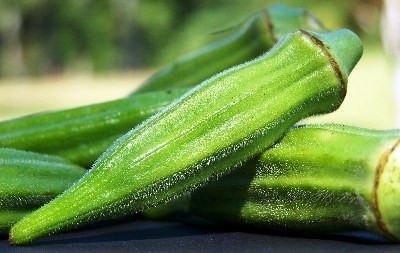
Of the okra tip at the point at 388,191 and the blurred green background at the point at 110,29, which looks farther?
the blurred green background at the point at 110,29

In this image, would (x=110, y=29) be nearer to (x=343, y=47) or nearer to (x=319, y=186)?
(x=343, y=47)

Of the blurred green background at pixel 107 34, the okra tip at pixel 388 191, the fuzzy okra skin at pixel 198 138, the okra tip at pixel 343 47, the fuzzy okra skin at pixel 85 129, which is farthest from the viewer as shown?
the blurred green background at pixel 107 34

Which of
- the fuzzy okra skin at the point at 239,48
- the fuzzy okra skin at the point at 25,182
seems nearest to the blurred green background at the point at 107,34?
the fuzzy okra skin at the point at 239,48

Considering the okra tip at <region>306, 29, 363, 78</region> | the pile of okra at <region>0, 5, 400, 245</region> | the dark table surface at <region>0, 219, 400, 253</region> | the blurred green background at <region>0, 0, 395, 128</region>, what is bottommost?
the blurred green background at <region>0, 0, 395, 128</region>

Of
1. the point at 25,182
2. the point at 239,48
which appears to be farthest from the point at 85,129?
the point at 239,48

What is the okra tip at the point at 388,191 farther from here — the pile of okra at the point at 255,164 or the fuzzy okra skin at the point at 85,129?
the fuzzy okra skin at the point at 85,129

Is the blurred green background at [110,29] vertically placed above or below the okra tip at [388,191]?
below

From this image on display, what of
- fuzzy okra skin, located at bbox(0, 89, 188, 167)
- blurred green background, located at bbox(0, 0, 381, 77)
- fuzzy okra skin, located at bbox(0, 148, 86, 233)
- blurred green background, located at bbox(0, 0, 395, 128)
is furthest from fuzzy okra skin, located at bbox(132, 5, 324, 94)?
blurred green background, located at bbox(0, 0, 381, 77)

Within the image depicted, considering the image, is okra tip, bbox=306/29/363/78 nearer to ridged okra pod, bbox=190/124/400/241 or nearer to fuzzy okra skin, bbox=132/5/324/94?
ridged okra pod, bbox=190/124/400/241
